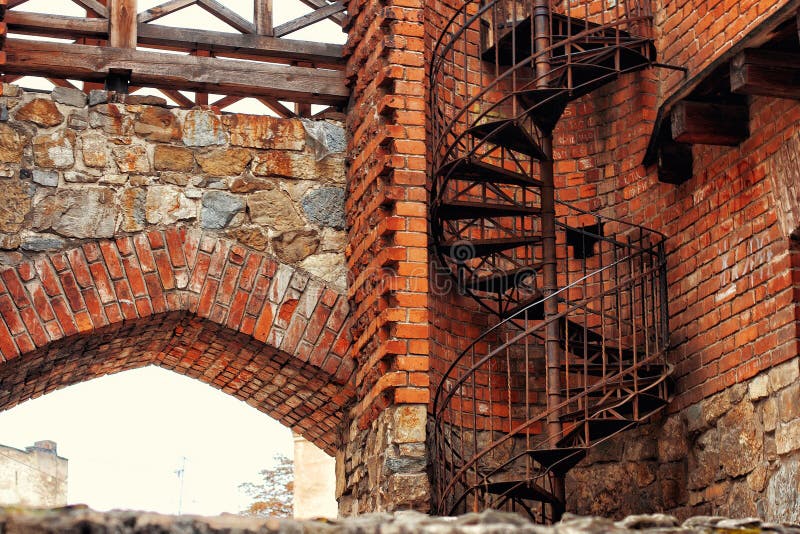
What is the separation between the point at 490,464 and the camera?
8094 millimetres

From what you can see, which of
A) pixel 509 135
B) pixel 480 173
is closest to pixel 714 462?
pixel 480 173

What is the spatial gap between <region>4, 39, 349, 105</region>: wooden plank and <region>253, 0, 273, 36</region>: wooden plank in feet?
0.87

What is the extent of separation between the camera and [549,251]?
321 inches

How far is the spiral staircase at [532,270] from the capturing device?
25.2ft

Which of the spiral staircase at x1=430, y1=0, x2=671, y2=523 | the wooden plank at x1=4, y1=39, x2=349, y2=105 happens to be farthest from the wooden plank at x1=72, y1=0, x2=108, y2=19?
the spiral staircase at x1=430, y1=0, x2=671, y2=523

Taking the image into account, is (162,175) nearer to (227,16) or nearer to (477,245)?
(227,16)

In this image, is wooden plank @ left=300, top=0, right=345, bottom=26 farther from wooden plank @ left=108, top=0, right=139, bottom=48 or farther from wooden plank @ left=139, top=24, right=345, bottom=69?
wooden plank @ left=108, top=0, right=139, bottom=48

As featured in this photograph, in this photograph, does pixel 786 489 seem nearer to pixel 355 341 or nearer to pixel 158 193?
pixel 355 341

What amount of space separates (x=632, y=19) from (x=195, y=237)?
126 inches

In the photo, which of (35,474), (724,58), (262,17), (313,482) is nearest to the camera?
(724,58)

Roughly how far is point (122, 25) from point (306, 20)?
4.25ft

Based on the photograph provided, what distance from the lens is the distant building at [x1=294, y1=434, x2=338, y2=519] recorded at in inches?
800

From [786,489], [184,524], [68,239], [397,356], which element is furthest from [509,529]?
[68,239]

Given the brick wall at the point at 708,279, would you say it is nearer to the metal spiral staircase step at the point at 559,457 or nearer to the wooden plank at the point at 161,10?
the metal spiral staircase step at the point at 559,457
